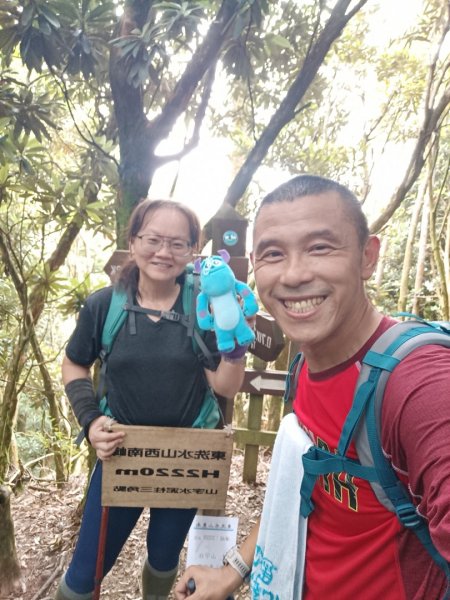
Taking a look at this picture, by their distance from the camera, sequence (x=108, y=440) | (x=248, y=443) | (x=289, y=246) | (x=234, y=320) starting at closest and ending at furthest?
1. (x=289, y=246)
2. (x=234, y=320)
3. (x=108, y=440)
4. (x=248, y=443)

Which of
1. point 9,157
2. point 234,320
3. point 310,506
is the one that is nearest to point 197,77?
point 9,157

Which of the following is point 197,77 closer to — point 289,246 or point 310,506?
point 289,246

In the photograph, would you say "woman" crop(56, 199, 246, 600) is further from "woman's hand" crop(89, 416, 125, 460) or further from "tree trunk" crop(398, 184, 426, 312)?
"tree trunk" crop(398, 184, 426, 312)

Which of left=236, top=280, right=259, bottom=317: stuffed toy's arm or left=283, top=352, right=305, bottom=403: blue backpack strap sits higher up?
left=236, top=280, right=259, bottom=317: stuffed toy's arm

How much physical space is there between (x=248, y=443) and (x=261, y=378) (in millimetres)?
705

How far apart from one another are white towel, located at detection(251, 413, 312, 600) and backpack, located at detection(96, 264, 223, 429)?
1.96ft

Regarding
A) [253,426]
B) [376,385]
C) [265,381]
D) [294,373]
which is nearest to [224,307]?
[294,373]

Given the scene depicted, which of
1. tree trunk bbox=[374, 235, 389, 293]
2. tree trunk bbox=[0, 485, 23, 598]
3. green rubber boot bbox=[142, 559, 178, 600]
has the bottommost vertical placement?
tree trunk bbox=[0, 485, 23, 598]

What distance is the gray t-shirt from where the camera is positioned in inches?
60.1

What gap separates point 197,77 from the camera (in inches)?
101

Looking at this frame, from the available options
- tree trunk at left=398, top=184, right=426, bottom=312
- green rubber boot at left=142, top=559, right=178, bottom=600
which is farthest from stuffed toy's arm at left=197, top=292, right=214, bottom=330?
tree trunk at left=398, top=184, right=426, bottom=312

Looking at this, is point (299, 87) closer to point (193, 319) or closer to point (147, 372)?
point (193, 319)

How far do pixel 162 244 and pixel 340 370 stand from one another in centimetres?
92

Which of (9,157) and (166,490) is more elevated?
(9,157)
